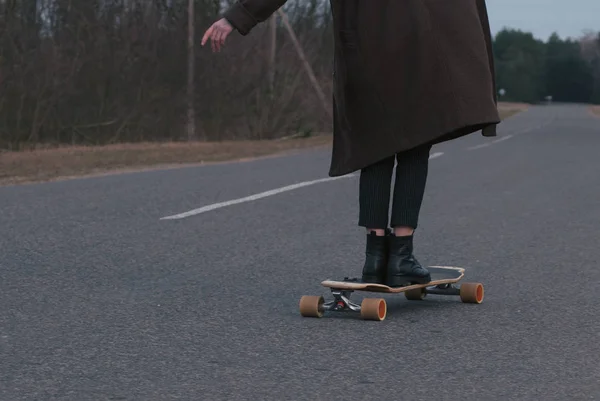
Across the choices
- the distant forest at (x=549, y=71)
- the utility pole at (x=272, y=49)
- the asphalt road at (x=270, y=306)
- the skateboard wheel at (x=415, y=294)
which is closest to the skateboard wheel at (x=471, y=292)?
the asphalt road at (x=270, y=306)

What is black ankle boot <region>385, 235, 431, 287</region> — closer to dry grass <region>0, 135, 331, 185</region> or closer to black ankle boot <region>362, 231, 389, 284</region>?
black ankle boot <region>362, 231, 389, 284</region>

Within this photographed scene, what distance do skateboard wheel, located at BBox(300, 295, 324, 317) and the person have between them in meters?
0.28

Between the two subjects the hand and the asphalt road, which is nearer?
the asphalt road

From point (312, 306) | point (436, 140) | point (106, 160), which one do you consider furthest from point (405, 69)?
point (106, 160)

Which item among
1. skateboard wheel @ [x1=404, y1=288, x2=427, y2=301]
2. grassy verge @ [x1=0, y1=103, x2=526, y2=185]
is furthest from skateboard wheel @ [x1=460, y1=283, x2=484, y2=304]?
grassy verge @ [x1=0, y1=103, x2=526, y2=185]

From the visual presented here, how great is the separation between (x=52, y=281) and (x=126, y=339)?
1.41 metres

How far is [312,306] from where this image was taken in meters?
4.63

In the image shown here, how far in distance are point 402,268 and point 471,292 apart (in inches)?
14.6

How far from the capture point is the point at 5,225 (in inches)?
311

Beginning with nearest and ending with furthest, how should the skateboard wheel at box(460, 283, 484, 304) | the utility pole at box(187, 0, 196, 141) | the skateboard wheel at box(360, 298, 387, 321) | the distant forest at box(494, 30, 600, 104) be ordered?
1. the skateboard wheel at box(360, 298, 387, 321)
2. the skateboard wheel at box(460, 283, 484, 304)
3. the utility pole at box(187, 0, 196, 141)
4. the distant forest at box(494, 30, 600, 104)

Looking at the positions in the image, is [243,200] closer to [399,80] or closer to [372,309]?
[399,80]

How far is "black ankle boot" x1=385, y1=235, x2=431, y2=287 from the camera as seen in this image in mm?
4805

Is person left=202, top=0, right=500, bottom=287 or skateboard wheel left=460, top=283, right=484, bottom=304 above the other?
person left=202, top=0, right=500, bottom=287

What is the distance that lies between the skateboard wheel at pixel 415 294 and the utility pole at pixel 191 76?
76.7ft
